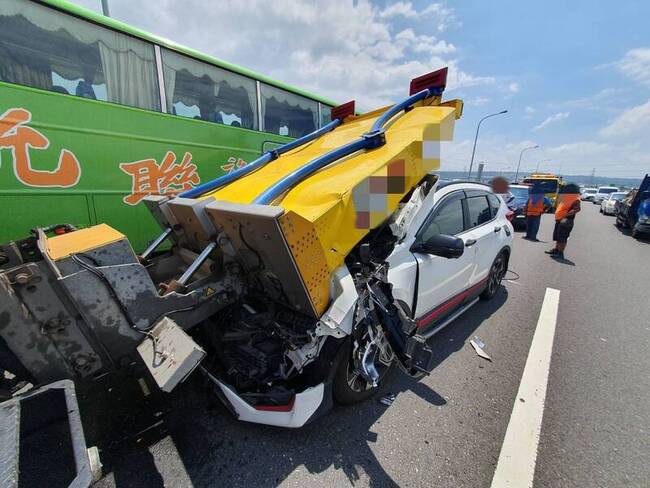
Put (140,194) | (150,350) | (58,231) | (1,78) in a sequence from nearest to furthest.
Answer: (150,350)
(58,231)
(1,78)
(140,194)

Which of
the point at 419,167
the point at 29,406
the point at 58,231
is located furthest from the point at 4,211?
the point at 419,167

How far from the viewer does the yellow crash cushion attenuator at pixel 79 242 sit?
1.54m

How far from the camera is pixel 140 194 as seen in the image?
4.00m

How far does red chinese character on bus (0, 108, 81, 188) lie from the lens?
2.96 metres

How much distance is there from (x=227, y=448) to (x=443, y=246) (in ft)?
7.65

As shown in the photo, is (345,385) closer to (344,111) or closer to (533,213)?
(344,111)

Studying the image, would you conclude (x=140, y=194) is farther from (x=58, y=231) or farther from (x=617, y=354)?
(x=617, y=354)

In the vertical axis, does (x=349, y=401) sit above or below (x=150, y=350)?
below

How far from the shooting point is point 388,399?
8.46ft

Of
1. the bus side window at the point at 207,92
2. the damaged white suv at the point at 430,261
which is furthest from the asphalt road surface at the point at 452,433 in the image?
the bus side window at the point at 207,92

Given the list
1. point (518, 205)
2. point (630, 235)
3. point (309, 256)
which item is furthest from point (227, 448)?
point (630, 235)

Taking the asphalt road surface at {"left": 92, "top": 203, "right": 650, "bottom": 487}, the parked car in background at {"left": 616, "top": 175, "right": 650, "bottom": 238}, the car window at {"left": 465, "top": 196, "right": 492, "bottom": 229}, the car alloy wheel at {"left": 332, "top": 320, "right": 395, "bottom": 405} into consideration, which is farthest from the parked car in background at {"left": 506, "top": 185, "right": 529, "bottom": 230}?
the car alloy wheel at {"left": 332, "top": 320, "right": 395, "bottom": 405}

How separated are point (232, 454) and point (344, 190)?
201cm

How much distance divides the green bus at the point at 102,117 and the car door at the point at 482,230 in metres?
3.68
